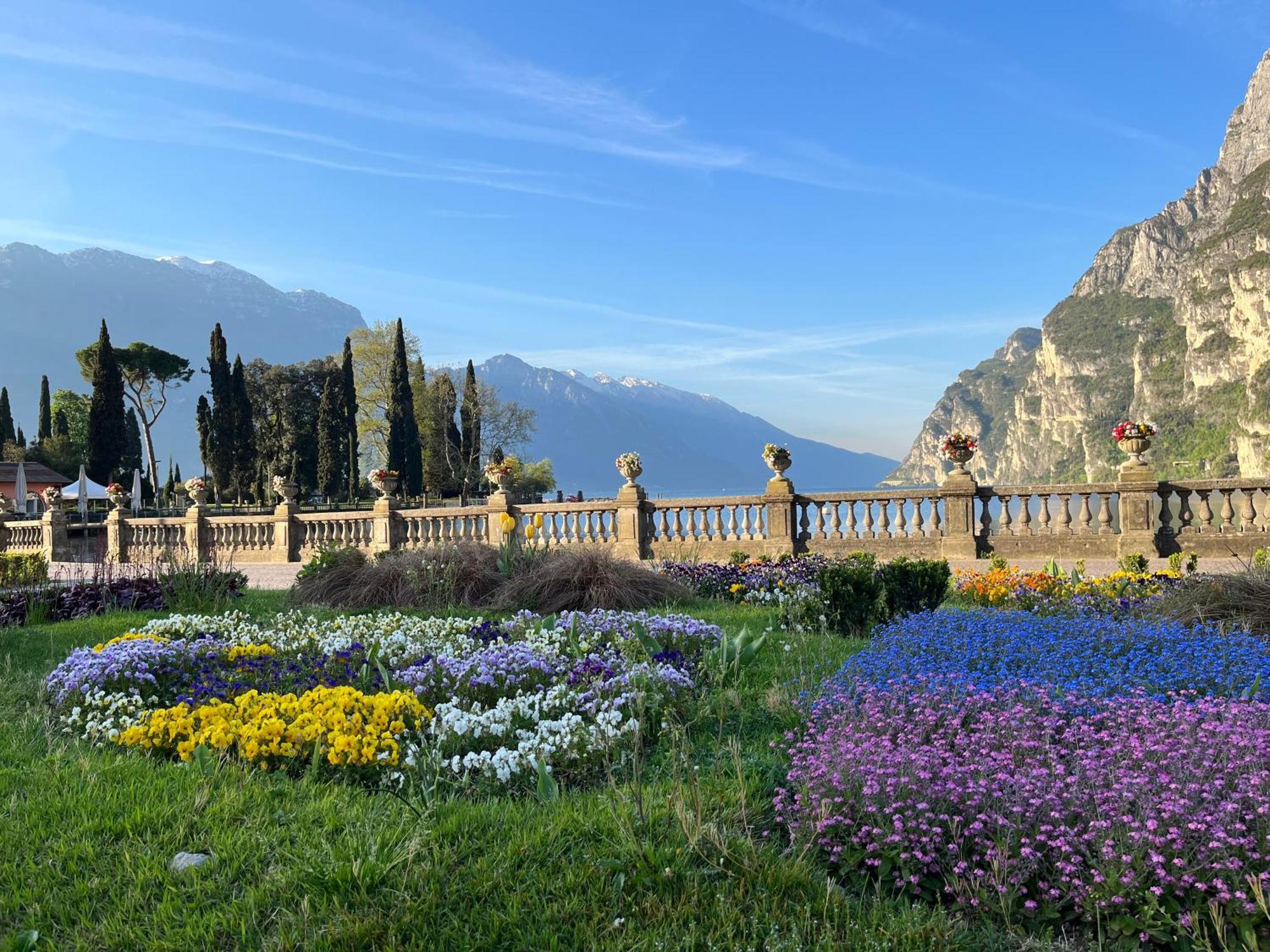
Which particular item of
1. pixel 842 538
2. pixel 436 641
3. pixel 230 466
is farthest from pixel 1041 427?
pixel 436 641

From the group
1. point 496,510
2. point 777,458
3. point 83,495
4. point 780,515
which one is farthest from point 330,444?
point 780,515

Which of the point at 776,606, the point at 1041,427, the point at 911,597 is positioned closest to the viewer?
the point at 911,597

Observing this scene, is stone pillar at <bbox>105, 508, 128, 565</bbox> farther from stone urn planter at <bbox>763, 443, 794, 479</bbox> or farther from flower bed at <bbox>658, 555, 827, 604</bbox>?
flower bed at <bbox>658, 555, 827, 604</bbox>

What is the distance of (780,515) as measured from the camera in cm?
1662

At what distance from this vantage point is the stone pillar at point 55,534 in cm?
2541

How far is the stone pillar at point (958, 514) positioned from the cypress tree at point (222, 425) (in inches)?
1918

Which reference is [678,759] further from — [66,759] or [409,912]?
[66,759]

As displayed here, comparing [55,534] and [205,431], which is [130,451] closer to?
[205,431]

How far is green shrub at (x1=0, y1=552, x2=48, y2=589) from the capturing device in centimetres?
A: 1416

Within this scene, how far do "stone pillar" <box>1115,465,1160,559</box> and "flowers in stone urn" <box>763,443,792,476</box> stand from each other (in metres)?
5.69

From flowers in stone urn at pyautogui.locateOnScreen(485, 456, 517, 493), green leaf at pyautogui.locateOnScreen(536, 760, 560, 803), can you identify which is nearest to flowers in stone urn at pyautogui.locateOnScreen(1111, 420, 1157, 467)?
flowers in stone urn at pyautogui.locateOnScreen(485, 456, 517, 493)

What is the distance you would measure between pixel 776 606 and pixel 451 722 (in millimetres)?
5502

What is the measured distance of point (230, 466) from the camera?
5462cm

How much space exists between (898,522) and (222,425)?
4876 cm
